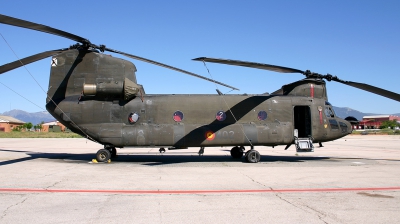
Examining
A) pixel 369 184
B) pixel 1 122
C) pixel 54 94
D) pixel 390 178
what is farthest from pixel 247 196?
pixel 1 122

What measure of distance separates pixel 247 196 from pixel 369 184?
13.1ft

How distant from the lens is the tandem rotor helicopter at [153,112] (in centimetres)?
1423

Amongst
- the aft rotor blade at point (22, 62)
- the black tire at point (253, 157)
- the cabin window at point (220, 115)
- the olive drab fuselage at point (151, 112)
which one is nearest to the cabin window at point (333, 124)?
the olive drab fuselage at point (151, 112)

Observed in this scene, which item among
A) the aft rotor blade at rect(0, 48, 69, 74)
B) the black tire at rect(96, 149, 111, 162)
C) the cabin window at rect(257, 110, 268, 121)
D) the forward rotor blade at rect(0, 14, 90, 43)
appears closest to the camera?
the forward rotor blade at rect(0, 14, 90, 43)

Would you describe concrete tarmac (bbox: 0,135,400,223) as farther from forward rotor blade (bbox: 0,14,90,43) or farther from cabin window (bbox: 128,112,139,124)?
forward rotor blade (bbox: 0,14,90,43)

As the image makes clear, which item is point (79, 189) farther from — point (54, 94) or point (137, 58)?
point (54, 94)

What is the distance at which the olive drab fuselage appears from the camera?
46.8 ft

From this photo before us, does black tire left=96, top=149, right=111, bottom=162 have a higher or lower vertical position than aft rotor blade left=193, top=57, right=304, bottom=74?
lower

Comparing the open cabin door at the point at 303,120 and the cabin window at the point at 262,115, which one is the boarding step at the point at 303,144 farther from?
the cabin window at the point at 262,115

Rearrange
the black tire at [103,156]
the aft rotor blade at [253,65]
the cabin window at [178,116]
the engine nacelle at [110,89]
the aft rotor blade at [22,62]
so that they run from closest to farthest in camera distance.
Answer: the aft rotor blade at [253,65] < the aft rotor blade at [22,62] < the engine nacelle at [110,89] < the black tire at [103,156] < the cabin window at [178,116]

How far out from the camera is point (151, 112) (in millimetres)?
14508

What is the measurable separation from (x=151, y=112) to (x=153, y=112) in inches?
3.5

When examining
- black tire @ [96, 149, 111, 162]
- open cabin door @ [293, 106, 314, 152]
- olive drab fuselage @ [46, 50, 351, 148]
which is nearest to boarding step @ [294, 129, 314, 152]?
open cabin door @ [293, 106, 314, 152]

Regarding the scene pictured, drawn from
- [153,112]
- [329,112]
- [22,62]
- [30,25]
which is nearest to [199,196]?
[153,112]
